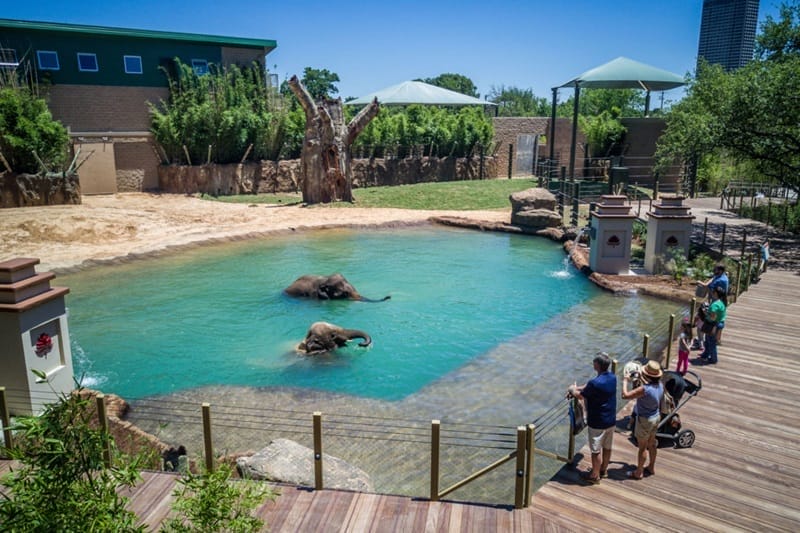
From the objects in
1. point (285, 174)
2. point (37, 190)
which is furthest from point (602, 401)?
point (285, 174)

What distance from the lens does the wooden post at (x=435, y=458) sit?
19.2 feet

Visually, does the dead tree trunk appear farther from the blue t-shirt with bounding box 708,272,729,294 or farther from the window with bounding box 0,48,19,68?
the blue t-shirt with bounding box 708,272,729,294

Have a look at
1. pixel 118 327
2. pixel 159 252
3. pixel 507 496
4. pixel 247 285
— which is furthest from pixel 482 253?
pixel 507 496

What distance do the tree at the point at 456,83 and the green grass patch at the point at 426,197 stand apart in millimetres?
72147

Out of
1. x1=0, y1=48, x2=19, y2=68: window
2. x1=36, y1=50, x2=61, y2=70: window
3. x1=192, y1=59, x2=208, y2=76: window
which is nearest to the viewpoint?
x1=0, y1=48, x2=19, y2=68: window

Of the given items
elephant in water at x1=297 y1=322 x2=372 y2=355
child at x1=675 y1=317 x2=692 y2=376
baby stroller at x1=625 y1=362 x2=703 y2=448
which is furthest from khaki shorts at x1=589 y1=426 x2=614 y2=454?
elephant in water at x1=297 y1=322 x2=372 y2=355

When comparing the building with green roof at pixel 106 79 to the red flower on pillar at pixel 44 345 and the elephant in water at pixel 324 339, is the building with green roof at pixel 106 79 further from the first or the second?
the red flower on pillar at pixel 44 345

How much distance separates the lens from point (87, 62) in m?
31.2

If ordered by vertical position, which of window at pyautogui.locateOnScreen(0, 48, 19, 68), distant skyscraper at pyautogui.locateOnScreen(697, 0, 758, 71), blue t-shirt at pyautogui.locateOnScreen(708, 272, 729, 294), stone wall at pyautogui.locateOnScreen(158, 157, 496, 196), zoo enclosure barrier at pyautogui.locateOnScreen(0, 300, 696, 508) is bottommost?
zoo enclosure barrier at pyautogui.locateOnScreen(0, 300, 696, 508)

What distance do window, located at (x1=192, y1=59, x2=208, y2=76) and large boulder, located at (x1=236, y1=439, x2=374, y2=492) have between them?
103ft

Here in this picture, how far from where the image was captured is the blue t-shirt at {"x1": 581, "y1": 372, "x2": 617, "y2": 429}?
252 inches

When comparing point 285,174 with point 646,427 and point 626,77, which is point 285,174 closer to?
point 626,77

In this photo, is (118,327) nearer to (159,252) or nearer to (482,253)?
(159,252)

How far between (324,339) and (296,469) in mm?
5012
